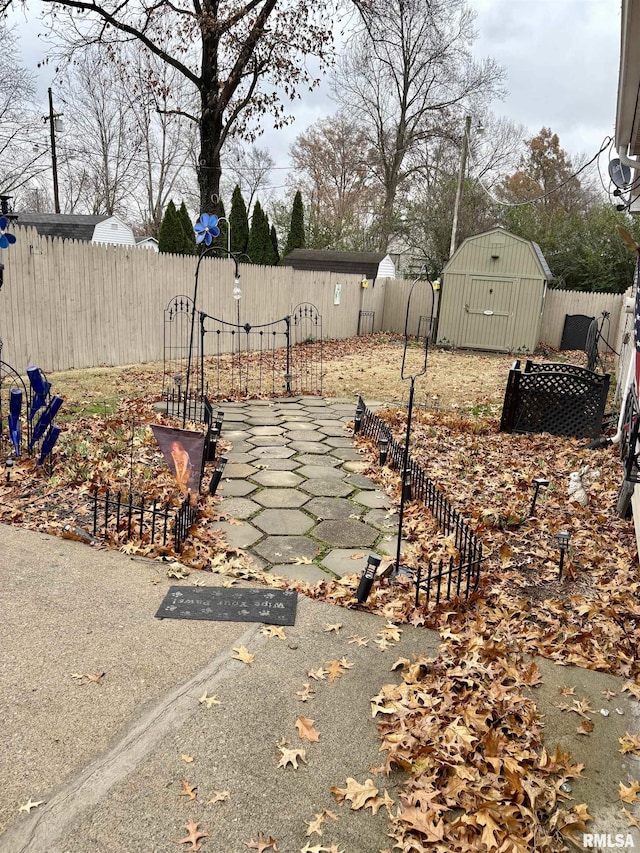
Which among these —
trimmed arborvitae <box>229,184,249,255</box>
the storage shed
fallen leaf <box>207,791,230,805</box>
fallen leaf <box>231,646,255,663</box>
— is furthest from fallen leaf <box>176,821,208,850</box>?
trimmed arborvitae <box>229,184,249,255</box>

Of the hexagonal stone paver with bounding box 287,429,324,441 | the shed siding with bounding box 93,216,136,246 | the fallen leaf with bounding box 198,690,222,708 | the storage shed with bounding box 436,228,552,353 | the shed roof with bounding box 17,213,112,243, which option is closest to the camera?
the fallen leaf with bounding box 198,690,222,708

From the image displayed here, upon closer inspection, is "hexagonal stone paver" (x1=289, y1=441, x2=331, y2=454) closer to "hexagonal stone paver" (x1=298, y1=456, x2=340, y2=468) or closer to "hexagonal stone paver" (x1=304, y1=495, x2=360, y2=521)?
"hexagonal stone paver" (x1=298, y1=456, x2=340, y2=468)

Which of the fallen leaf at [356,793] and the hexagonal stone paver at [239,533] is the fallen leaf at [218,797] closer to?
the fallen leaf at [356,793]

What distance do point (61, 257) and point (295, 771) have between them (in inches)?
351

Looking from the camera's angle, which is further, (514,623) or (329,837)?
(514,623)

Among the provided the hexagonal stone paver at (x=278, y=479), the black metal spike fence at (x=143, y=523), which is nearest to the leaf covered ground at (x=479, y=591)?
the black metal spike fence at (x=143, y=523)

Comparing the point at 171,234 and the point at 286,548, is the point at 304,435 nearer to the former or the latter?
the point at 286,548

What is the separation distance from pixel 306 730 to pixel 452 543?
1.90m

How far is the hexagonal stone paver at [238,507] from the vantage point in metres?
4.22

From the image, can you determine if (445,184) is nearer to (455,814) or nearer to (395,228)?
(395,228)

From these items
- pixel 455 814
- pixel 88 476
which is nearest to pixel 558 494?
pixel 455 814

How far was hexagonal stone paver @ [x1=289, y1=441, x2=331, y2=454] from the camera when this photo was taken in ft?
19.3

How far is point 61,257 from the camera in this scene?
9.02 metres

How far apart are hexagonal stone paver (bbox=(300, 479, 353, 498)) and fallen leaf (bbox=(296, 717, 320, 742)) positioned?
8.20 feet
